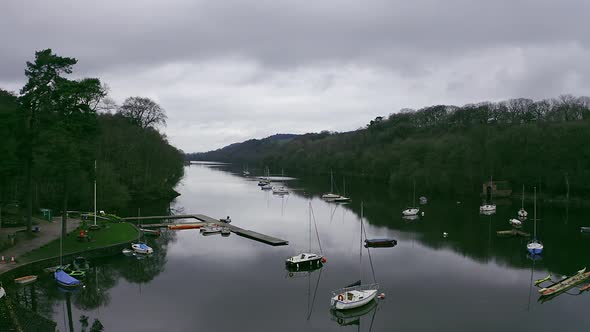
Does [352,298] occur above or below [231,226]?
A: below

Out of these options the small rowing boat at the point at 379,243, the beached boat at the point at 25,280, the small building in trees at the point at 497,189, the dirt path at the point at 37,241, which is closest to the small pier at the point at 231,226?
the small rowing boat at the point at 379,243

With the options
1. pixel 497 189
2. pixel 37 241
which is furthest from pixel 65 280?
pixel 497 189

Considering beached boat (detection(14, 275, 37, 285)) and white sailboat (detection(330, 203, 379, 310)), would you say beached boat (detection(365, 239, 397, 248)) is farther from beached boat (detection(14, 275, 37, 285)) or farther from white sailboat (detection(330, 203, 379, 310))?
beached boat (detection(14, 275, 37, 285))

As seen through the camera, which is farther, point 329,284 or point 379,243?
point 379,243

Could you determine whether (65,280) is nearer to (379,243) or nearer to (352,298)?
(352,298)

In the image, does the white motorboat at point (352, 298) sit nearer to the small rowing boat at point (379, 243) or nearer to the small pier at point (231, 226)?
the small rowing boat at point (379, 243)

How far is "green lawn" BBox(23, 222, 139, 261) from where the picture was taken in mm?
31520

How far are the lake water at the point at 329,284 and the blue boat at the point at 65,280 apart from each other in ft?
2.38

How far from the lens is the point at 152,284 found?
98.0 feet

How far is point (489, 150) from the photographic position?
79.9 meters

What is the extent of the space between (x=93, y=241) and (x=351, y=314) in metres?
22.4

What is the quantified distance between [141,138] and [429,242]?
44.8 metres

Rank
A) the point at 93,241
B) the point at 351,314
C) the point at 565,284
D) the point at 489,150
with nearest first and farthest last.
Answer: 1. the point at 351,314
2. the point at 565,284
3. the point at 93,241
4. the point at 489,150

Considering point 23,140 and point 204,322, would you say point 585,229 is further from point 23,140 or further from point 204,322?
point 23,140
